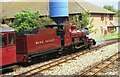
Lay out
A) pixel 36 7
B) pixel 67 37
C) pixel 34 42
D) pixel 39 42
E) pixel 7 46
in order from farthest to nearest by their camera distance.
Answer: pixel 36 7
pixel 67 37
pixel 39 42
pixel 34 42
pixel 7 46

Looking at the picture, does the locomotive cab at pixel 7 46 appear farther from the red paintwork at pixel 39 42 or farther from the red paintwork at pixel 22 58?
the red paintwork at pixel 39 42

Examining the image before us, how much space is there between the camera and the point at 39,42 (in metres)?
19.0

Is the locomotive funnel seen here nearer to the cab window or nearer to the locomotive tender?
the locomotive tender

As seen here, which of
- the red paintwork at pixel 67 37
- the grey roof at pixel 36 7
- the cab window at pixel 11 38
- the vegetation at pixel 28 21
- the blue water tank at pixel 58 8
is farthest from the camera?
the grey roof at pixel 36 7

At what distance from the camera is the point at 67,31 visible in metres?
23.1

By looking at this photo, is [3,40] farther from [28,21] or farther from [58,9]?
[28,21]

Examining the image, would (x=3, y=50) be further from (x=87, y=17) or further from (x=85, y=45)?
(x=87, y=17)

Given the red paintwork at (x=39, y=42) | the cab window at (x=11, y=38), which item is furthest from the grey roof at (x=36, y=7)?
the cab window at (x=11, y=38)

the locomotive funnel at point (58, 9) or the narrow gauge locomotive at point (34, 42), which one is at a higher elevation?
the locomotive funnel at point (58, 9)

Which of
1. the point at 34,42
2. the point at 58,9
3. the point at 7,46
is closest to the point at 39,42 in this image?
the point at 34,42

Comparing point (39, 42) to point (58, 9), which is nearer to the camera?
point (39, 42)

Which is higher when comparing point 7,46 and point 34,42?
point 7,46

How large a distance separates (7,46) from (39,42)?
11.9 ft

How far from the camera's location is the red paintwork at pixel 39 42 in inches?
703
